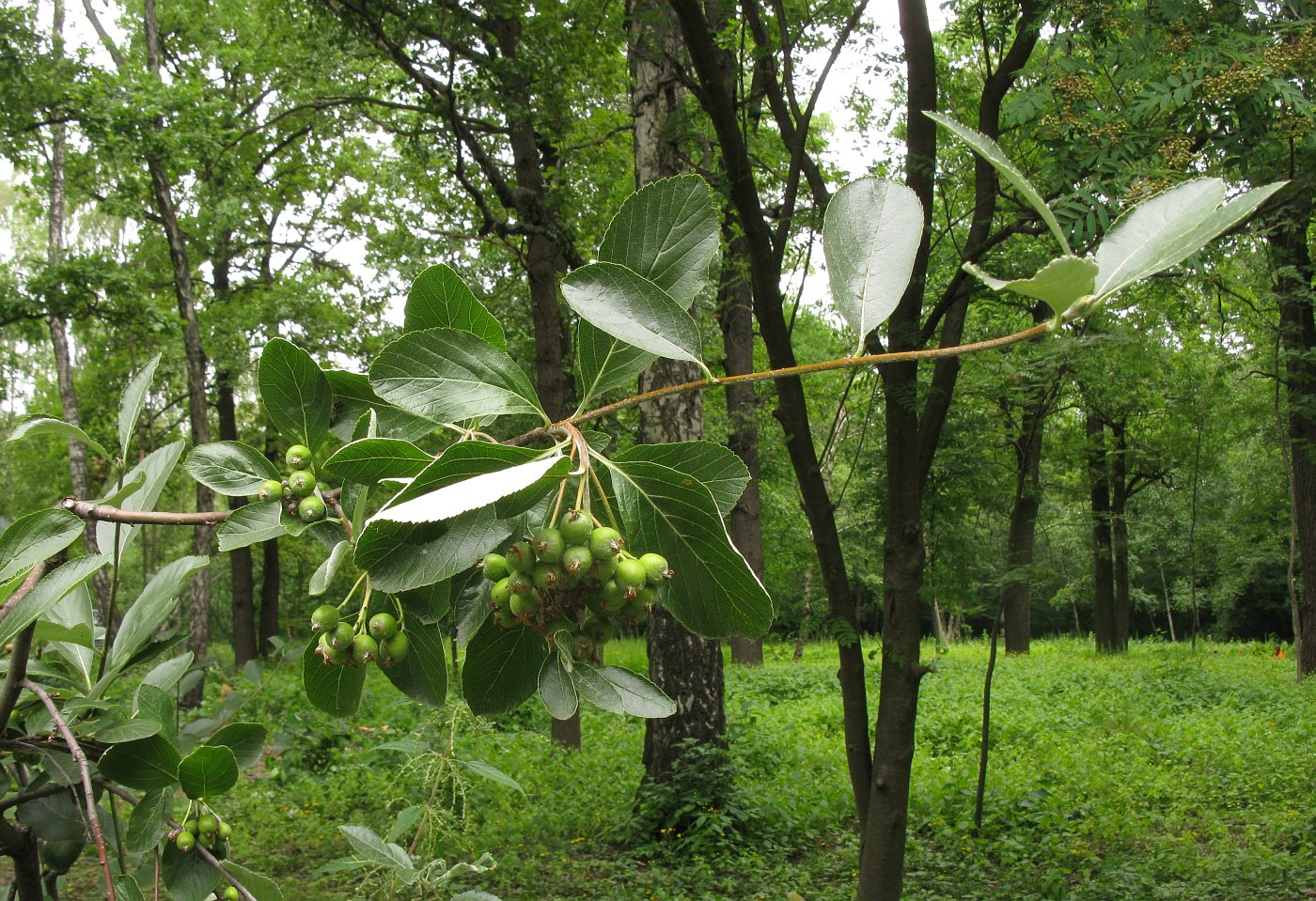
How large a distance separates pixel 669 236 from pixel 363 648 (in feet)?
1.13

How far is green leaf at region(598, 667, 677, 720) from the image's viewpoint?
588 mm

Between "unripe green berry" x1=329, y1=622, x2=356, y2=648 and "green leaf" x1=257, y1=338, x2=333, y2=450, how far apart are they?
145 millimetres

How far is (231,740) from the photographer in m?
0.95

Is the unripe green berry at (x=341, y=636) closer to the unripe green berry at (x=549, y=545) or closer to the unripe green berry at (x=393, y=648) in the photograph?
the unripe green berry at (x=393, y=648)

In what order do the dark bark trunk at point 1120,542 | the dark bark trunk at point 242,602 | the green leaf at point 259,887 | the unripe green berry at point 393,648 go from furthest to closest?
the dark bark trunk at point 1120,542 → the dark bark trunk at point 242,602 → the green leaf at point 259,887 → the unripe green berry at point 393,648

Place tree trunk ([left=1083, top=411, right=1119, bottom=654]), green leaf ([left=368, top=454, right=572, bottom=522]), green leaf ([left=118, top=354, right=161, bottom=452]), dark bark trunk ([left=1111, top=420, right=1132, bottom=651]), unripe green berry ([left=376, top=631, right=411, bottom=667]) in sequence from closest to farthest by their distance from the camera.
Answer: green leaf ([left=368, top=454, right=572, bottom=522]), unripe green berry ([left=376, top=631, right=411, bottom=667]), green leaf ([left=118, top=354, right=161, bottom=452]), dark bark trunk ([left=1111, top=420, right=1132, bottom=651]), tree trunk ([left=1083, top=411, right=1119, bottom=654])

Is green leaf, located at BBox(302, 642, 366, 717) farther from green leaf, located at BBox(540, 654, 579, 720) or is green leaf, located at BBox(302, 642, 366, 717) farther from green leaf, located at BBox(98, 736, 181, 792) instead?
green leaf, located at BBox(98, 736, 181, 792)

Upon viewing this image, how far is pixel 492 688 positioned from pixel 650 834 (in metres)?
5.74

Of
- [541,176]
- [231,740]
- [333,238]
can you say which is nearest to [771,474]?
[541,176]

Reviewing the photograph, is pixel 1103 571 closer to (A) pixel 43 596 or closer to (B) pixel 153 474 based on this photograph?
(B) pixel 153 474

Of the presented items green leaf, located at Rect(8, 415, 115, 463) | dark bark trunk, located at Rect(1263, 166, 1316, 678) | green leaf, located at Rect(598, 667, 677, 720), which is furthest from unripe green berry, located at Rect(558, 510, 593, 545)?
dark bark trunk, located at Rect(1263, 166, 1316, 678)

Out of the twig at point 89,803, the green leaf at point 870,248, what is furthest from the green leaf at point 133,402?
the green leaf at point 870,248

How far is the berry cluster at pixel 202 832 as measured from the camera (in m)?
0.89

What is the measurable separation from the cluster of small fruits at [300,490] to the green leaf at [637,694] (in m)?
0.23
